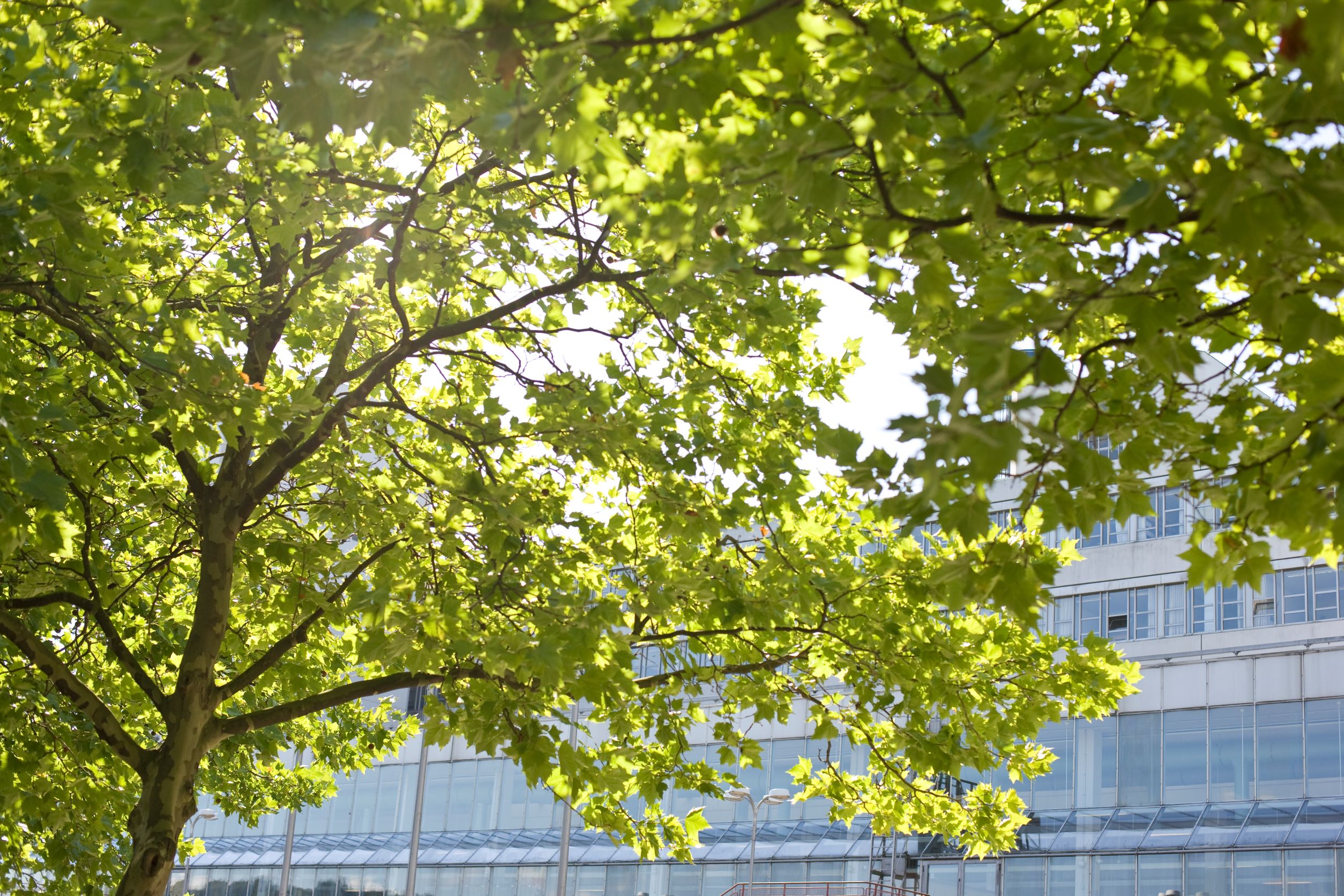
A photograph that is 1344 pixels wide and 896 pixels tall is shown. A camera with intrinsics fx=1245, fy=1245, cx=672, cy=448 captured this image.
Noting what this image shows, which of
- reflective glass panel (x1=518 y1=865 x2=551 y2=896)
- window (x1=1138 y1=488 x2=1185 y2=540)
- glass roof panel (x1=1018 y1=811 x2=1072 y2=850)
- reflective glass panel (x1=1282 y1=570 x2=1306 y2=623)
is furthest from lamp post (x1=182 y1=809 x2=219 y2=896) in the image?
reflective glass panel (x1=1282 y1=570 x2=1306 y2=623)

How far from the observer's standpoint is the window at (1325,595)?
2612cm

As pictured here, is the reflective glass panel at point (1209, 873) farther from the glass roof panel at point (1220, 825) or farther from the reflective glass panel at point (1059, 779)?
the reflective glass panel at point (1059, 779)

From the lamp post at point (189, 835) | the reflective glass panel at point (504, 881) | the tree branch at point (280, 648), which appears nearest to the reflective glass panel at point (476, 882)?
the reflective glass panel at point (504, 881)

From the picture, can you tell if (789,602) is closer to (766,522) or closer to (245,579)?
(766,522)

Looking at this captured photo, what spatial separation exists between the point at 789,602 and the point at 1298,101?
5379mm

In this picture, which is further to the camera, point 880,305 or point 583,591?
point 583,591

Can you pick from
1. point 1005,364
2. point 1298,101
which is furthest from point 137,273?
point 1298,101

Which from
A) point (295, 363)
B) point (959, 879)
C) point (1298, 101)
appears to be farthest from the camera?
point (959, 879)

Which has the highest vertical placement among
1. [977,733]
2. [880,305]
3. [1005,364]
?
[880,305]

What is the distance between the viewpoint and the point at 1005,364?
11.1ft

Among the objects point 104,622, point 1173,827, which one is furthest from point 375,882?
point 104,622

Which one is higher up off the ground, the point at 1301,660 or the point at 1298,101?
the point at 1301,660

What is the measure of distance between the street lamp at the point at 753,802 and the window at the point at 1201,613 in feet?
32.8

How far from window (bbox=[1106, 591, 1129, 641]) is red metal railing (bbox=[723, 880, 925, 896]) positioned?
301 inches
